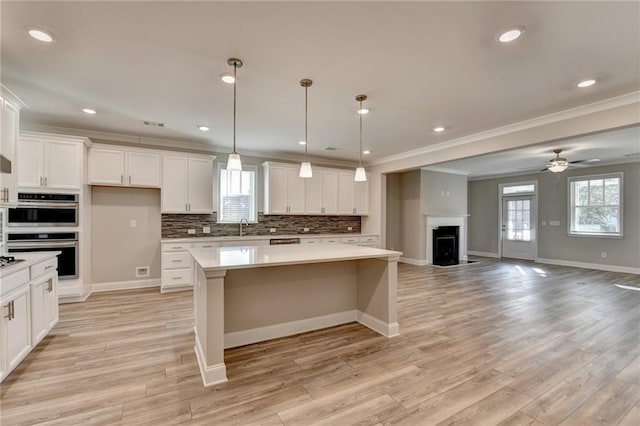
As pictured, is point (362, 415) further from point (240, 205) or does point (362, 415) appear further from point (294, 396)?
point (240, 205)

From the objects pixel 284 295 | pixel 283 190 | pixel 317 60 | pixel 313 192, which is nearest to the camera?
pixel 317 60

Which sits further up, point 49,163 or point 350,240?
point 49,163

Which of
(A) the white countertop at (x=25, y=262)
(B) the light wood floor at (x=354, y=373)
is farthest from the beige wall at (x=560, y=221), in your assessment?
(A) the white countertop at (x=25, y=262)

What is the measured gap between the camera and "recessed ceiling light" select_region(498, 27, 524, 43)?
213 centimetres

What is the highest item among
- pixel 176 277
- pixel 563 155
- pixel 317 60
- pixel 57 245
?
pixel 317 60

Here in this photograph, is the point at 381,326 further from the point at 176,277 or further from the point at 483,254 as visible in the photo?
the point at 483,254

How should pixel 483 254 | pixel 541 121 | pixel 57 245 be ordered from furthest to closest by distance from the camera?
1. pixel 483 254
2. pixel 57 245
3. pixel 541 121

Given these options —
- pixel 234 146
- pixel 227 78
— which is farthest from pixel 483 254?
pixel 227 78

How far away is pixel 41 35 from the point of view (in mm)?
2221

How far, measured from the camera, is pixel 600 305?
4.25 meters

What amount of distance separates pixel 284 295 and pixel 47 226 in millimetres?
3542

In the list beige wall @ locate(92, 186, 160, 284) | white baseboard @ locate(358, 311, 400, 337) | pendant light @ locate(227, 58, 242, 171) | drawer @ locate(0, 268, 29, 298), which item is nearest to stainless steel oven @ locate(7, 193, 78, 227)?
beige wall @ locate(92, 186, 160, 284)

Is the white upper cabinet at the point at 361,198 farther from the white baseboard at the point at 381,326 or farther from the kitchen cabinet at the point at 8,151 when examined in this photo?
the kitchen cabinet at the point at 8,151

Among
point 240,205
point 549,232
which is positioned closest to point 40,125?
point 240,205
